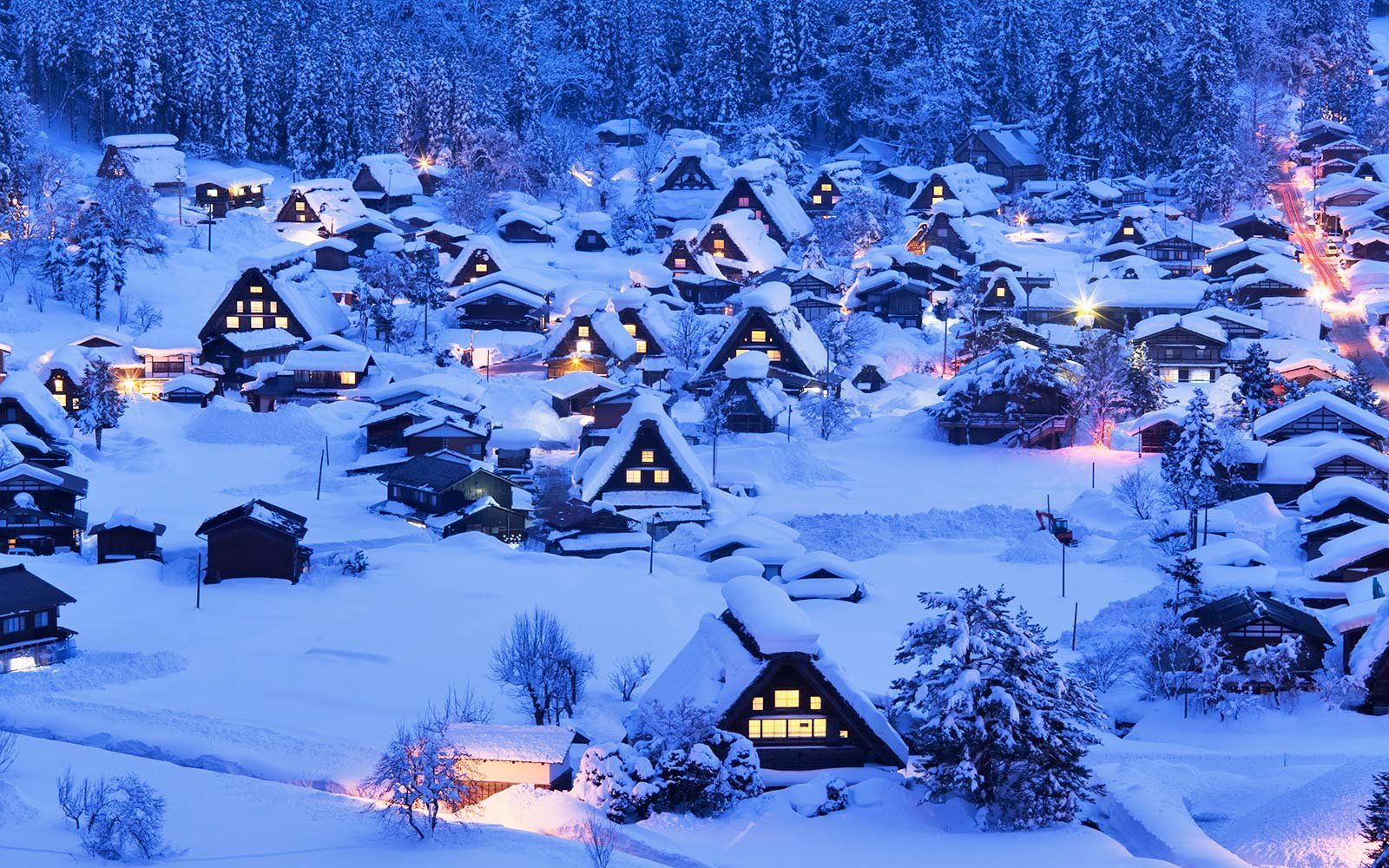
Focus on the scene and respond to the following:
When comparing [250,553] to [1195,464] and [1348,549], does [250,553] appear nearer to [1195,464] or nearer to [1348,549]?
[1195,464]

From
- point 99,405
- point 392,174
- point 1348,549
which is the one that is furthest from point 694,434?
point 392,174

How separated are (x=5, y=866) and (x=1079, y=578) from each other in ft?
84.6

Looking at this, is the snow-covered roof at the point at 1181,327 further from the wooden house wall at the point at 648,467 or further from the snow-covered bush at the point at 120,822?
the snow-covered bush at the point at 120,822

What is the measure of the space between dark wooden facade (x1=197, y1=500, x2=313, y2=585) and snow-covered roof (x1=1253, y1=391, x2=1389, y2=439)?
27183 millimetres

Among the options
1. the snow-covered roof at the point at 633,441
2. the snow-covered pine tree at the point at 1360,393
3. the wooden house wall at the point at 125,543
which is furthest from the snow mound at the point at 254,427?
the snow-covered pine tree at the point at 1360,393

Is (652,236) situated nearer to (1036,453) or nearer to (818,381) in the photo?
(818,381)

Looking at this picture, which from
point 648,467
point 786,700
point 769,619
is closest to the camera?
point 769,619

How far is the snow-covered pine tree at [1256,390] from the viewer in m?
51.1

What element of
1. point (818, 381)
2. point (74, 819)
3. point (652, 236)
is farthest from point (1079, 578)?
point (652, 236)

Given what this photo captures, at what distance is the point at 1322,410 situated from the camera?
47.7 m

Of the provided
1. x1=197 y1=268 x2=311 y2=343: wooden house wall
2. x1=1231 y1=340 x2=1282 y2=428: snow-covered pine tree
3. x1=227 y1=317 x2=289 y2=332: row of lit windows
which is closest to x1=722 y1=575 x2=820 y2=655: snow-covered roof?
x1=1231 y1=340 x2=1282 y2=428: snow-covered pine tree

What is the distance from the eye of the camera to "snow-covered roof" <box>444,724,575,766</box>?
23984 millimetres

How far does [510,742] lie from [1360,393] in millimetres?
34865

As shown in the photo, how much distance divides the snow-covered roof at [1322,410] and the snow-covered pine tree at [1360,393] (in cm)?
188
